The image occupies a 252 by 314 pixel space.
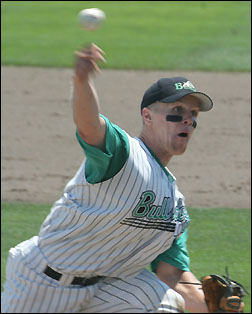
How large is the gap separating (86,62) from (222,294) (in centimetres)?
176

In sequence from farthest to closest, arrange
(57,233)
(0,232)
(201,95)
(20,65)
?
(20,65), (0,232), (201,95), (57,233)

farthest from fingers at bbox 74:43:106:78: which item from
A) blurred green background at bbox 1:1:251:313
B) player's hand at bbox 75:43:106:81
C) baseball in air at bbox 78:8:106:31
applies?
blurred green background at bbox 1:1:251:313

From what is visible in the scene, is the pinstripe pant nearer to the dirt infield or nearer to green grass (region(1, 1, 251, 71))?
the dirt infield

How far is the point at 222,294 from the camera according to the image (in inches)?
169

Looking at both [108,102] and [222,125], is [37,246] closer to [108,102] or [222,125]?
[222,125]

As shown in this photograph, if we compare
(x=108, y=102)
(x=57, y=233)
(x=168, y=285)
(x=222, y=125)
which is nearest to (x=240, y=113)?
(x=222, y=125)

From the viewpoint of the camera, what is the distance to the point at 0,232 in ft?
22.2

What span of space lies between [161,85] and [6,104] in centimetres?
681

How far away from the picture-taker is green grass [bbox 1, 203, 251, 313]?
611 centimetres

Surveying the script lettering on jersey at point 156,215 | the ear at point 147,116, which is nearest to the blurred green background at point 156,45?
the script lettering on jersey at point 156,215

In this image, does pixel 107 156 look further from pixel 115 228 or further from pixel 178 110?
pixel 178 110

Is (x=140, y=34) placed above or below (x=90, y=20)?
above

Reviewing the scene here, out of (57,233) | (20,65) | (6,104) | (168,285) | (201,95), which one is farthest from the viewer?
(20,65)

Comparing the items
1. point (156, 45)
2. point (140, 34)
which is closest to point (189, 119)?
point (156, 45)
